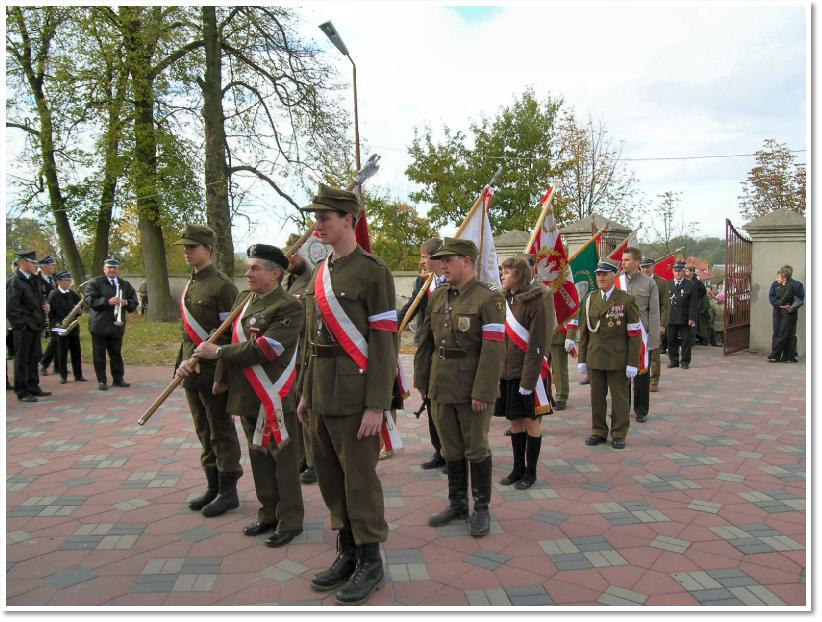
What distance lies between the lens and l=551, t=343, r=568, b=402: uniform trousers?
8125mm

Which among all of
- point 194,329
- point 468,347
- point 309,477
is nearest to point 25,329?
point 194,329

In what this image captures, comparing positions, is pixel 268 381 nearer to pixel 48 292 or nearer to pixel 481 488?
pixel 481 488

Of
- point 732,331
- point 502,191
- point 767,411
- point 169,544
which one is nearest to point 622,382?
point 767,411

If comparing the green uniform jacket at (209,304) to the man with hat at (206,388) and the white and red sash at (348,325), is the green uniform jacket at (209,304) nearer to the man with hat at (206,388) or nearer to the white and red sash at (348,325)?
the man with hat at (206,388)

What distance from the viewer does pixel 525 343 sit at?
5074mm

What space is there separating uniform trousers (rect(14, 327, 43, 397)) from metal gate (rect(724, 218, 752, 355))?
12387 millimetres

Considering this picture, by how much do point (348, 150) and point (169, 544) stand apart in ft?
54.4

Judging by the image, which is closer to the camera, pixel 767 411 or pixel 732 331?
pixel 767 411

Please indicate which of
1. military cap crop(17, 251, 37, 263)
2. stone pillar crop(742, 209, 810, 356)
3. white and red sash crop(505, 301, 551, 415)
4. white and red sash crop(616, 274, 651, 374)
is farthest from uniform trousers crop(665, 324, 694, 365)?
military cap crop(17, 251, 37, 263)

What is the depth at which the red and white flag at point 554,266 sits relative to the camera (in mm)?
6598

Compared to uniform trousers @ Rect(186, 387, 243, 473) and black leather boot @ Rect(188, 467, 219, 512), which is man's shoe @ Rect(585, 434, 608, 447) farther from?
black leather boot @ Rect(188, 467, 219, 512)

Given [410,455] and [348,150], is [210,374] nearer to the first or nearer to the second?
[410,455]

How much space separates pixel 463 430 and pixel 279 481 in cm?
126

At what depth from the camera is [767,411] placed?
25.3 feet
